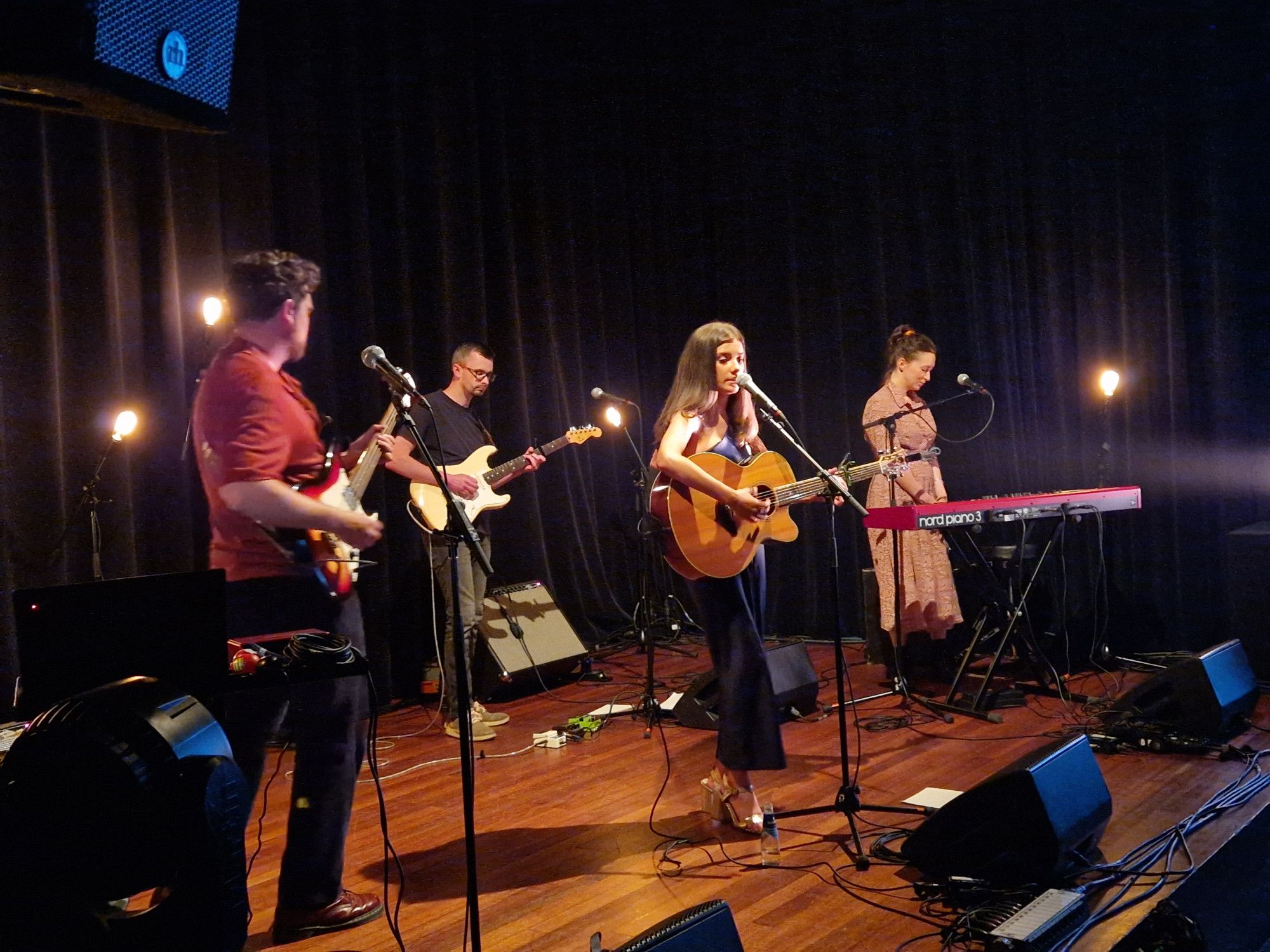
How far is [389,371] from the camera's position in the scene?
8.13 ft

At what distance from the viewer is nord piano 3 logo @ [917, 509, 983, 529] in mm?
4461

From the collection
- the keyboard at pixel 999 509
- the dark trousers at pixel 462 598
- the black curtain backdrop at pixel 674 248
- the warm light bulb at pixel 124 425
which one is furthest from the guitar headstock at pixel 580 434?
the warm light bulb at pixel 124 425

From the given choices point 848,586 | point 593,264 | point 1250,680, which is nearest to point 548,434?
point 593,264

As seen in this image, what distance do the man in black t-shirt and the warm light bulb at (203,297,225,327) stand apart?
112cm

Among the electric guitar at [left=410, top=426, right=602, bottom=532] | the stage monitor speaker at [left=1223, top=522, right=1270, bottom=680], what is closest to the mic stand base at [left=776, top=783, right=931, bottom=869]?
the electric guitar at [left=410, top=426, right=602, bottom=532]

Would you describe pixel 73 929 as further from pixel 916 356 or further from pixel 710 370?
pixel 916 356

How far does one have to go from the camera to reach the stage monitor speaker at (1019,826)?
8.88ft

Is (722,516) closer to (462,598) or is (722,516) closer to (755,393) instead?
(755,393)

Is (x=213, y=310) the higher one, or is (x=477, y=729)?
(x=213, y=310)

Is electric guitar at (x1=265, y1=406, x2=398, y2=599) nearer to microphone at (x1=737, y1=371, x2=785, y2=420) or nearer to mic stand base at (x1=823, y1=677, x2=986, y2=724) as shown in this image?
microphone at (x1=737, y1=371, x2=785, y2=420)

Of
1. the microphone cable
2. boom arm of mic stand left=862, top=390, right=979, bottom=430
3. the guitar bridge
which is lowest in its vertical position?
the microphone cable

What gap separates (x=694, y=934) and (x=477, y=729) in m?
3.33

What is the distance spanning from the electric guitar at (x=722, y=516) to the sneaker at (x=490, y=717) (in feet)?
7.15

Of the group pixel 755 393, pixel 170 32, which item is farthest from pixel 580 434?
pixel 170 32
